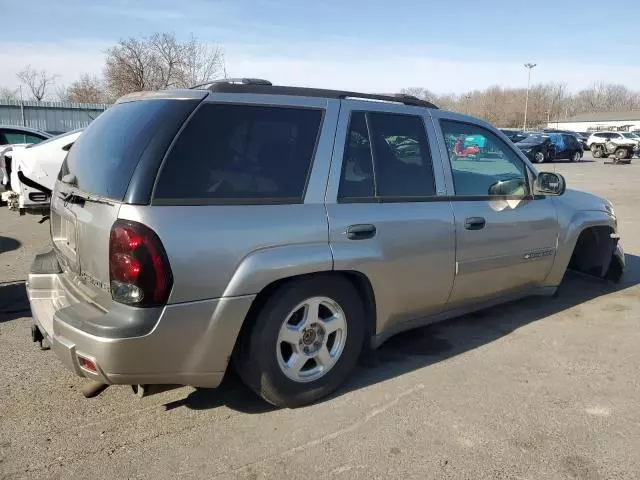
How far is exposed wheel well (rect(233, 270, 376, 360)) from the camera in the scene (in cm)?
297

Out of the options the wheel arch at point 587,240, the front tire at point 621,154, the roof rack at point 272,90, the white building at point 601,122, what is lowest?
the wheel arch at point 587,240

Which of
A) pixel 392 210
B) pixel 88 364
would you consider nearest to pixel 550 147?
pixel 392 210

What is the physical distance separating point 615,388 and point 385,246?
180 cm

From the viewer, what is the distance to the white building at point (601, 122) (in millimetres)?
96812

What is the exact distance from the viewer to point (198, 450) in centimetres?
279

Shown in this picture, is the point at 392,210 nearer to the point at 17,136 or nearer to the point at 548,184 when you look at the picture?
the point at 548,184

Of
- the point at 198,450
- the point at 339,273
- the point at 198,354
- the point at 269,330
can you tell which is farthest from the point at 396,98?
the point at 198,450

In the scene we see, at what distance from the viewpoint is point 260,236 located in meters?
2.82

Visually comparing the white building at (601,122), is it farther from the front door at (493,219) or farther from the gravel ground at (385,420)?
the gravel ground at (385,420)

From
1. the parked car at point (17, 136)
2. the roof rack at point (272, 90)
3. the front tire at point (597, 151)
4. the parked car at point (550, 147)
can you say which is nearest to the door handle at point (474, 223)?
the roof rack at point (272, 90)

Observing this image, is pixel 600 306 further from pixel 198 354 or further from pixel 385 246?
pixel 198 354

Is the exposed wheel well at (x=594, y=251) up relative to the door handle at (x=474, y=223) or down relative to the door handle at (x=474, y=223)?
down

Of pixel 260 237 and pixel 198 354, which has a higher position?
pixel 260 237

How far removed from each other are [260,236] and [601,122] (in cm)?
11675
